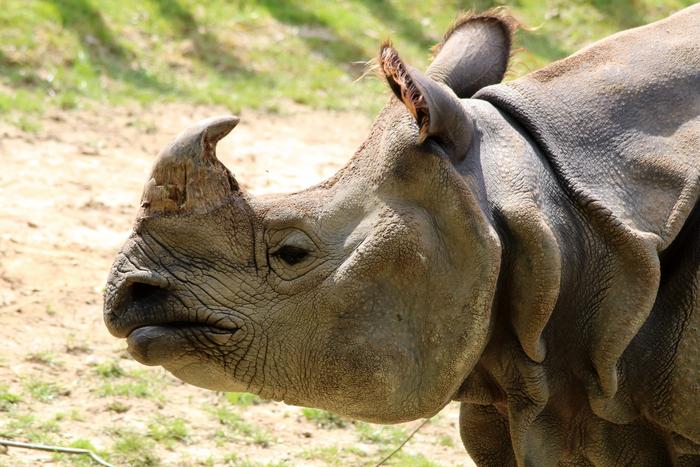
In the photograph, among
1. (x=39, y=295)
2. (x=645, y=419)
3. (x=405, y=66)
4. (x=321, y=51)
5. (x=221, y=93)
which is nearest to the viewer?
(x=405, y=66)

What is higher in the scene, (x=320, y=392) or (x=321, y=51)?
(x=321, y=51)

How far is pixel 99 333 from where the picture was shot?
6020 millimetres

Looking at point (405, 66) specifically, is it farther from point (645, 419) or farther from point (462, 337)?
point (645, 419)

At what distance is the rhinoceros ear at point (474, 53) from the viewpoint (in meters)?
3.76

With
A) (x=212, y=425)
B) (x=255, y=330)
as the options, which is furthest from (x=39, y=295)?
(x=255, y=330)

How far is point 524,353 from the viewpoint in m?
3.36

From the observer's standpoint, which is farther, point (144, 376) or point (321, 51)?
point (321, 51)

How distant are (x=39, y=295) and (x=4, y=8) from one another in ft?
15.0

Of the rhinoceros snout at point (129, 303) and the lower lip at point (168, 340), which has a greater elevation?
the rhinoceros snout at point (129, 303)

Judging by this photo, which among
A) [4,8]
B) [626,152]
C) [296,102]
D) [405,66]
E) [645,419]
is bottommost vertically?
[645,419]

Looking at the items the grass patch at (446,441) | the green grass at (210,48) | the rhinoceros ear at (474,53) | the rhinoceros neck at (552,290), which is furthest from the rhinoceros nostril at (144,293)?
the green grass at (210,48)

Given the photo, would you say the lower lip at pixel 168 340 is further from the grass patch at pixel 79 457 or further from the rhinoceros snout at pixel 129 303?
the grass patch at pixel 79 457

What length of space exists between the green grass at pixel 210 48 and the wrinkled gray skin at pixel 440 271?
19.2ft

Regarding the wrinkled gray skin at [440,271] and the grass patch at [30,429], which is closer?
the wrinkled gray skin at [440,271]
